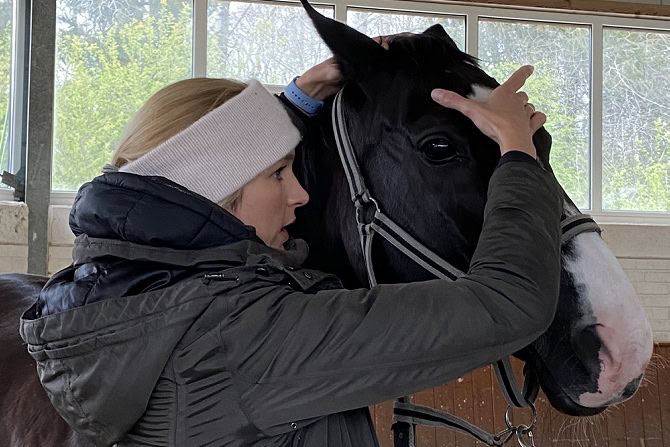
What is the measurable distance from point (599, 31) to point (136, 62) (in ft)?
9.65

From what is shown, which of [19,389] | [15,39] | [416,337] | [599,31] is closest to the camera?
[416,337]

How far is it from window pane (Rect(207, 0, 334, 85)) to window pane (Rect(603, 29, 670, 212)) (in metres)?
1.96

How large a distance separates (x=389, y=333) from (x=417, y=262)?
29cm

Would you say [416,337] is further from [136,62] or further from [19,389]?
[136,62]

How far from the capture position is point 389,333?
0.85 metres

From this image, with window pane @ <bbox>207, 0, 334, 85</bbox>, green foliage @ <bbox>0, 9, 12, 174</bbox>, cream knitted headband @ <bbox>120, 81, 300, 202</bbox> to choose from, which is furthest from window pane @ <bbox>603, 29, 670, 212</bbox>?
cream knitted headband @ <bbox>120, 81, 300, 202</bbox>

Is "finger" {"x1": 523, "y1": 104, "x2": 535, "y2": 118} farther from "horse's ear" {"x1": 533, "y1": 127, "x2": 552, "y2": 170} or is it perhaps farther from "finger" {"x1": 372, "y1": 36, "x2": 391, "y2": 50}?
"finger" {"x1": 372, "y1": 36, "x2": 391, "y2": 50}

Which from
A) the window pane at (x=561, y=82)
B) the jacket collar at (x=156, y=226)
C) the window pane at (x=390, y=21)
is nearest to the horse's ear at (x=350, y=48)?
the jacket collar at (x=156, y=226)

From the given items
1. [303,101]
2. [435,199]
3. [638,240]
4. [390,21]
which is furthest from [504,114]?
[638,240]

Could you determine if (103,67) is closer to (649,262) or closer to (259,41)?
(259,41)

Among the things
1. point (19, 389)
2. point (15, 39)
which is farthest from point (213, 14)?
point (19, 389)

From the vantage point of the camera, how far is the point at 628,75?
17.8 feet

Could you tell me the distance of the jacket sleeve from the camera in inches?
33.4

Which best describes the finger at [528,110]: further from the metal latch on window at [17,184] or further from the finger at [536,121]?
the metal latch on window at [17,184]
